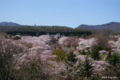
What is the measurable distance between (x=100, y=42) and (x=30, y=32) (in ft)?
114

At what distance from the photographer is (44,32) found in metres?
52.6

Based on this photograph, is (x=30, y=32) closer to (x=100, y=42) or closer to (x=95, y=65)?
(x=100, y=42)

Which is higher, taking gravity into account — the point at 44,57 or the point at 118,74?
the point at 44,57

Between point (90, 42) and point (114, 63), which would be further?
point (90, 42)

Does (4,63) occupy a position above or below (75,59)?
above

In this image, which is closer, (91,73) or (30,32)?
(91,73)

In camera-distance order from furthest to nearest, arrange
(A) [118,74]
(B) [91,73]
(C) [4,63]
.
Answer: (B) [91,73] < (A) [118,74] < (C) [4,63]

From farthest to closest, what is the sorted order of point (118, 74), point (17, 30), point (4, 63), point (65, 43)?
point (17, 30) < point (65, 43) < point (118, 74) < point (4, 63)

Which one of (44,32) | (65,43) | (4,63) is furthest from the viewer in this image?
(44,32)

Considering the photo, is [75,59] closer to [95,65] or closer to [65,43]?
[95,65]

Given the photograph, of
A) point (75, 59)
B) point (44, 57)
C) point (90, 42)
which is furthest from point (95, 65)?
point (90, 42)

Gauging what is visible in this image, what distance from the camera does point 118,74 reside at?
7.73 metres

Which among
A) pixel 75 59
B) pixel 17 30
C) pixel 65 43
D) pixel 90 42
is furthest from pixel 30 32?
pixel 75 59

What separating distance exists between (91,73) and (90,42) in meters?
13.0
